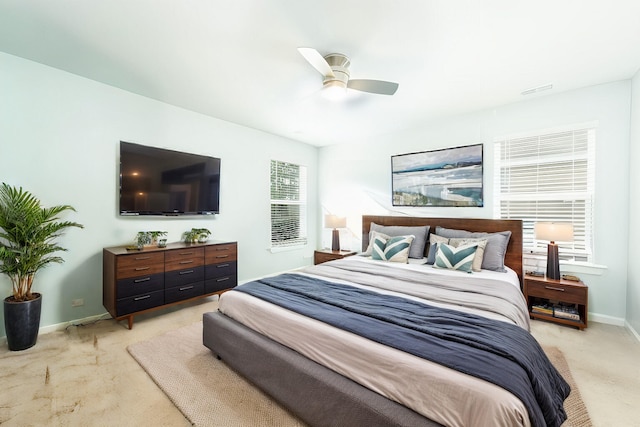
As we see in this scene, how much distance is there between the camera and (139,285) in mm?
2844

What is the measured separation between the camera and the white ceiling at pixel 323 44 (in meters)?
1.85

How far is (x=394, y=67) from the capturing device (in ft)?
8.38

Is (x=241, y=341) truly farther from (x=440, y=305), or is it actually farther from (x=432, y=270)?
(x=432, y=270)

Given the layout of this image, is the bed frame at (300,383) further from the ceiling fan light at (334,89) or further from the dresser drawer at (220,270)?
the ceiling fan light at (334,89)

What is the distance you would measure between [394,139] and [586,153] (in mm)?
2394

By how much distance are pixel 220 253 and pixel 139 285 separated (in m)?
0.98

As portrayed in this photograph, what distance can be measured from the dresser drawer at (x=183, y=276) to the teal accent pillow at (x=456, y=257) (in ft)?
9.43

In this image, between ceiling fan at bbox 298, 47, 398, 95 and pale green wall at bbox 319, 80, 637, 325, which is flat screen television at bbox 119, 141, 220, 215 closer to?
ceiling fan at bbox 298, 47, 398, 95

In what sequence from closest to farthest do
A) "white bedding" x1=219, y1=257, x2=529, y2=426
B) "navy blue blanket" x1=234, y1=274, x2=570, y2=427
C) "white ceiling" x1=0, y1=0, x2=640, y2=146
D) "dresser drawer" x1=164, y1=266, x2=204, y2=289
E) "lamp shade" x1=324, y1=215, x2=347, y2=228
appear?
"white bedding" x1=219, y1=257, x2=529, y2=426, "navy blue blanket" x1=234, y1=274, x2=570, y2=427, "white ceiling" x1=0, y1=0, x2=640, y2=146, "dresser drawer" x1=164, y1=266, x2=204, y2=289, "lamp shade" x1=324, y1=215, x2=347, y2=228

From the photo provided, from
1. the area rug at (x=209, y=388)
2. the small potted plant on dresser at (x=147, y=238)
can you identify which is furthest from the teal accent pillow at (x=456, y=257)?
the small potted plant on dresser at (x=147, y=238)

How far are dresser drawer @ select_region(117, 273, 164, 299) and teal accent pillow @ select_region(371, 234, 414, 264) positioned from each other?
261 centimetres

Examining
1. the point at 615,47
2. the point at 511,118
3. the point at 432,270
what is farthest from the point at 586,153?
the point at 432,270

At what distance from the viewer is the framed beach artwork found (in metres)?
3.75

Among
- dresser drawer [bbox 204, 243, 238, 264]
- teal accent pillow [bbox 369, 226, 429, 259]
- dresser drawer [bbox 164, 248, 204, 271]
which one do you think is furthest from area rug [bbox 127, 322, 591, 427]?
teal accent pillow [bbox 369, 226, 429, 259]
